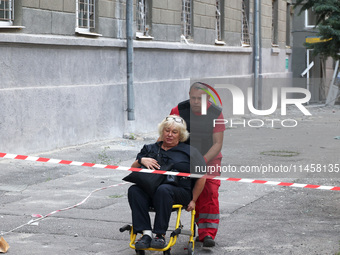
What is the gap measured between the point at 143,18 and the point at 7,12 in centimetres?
549

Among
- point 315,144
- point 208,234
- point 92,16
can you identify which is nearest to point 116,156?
point 92,16

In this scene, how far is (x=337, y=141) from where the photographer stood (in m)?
16.1

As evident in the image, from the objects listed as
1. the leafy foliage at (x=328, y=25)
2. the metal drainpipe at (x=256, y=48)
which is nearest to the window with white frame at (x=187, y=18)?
the leafy foliage at (x=328, y=25)

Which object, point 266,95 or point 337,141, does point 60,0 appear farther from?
point 266,95

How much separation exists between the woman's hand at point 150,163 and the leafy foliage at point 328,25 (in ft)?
43.9

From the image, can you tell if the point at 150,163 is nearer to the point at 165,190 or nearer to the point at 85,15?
the point at 165,190

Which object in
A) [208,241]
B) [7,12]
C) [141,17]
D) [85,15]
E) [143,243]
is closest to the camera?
[143,243]

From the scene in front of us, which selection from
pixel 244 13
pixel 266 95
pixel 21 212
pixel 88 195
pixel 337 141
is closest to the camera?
pixel 21 212

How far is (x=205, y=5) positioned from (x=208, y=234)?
590 inches

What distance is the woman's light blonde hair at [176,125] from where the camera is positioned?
20.6ft

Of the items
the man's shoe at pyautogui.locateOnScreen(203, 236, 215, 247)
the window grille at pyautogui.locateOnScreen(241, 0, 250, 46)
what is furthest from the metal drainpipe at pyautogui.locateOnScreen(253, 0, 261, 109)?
the man's shoe at pyautogui.locateOnScreen(203, 236, 215, 247)

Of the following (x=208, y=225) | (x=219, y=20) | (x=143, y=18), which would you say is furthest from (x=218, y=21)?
(x=208, y=225)

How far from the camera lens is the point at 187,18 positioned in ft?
65.3

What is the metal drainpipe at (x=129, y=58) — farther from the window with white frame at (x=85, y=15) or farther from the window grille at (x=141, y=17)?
the window grille at (x=141, y=17)
